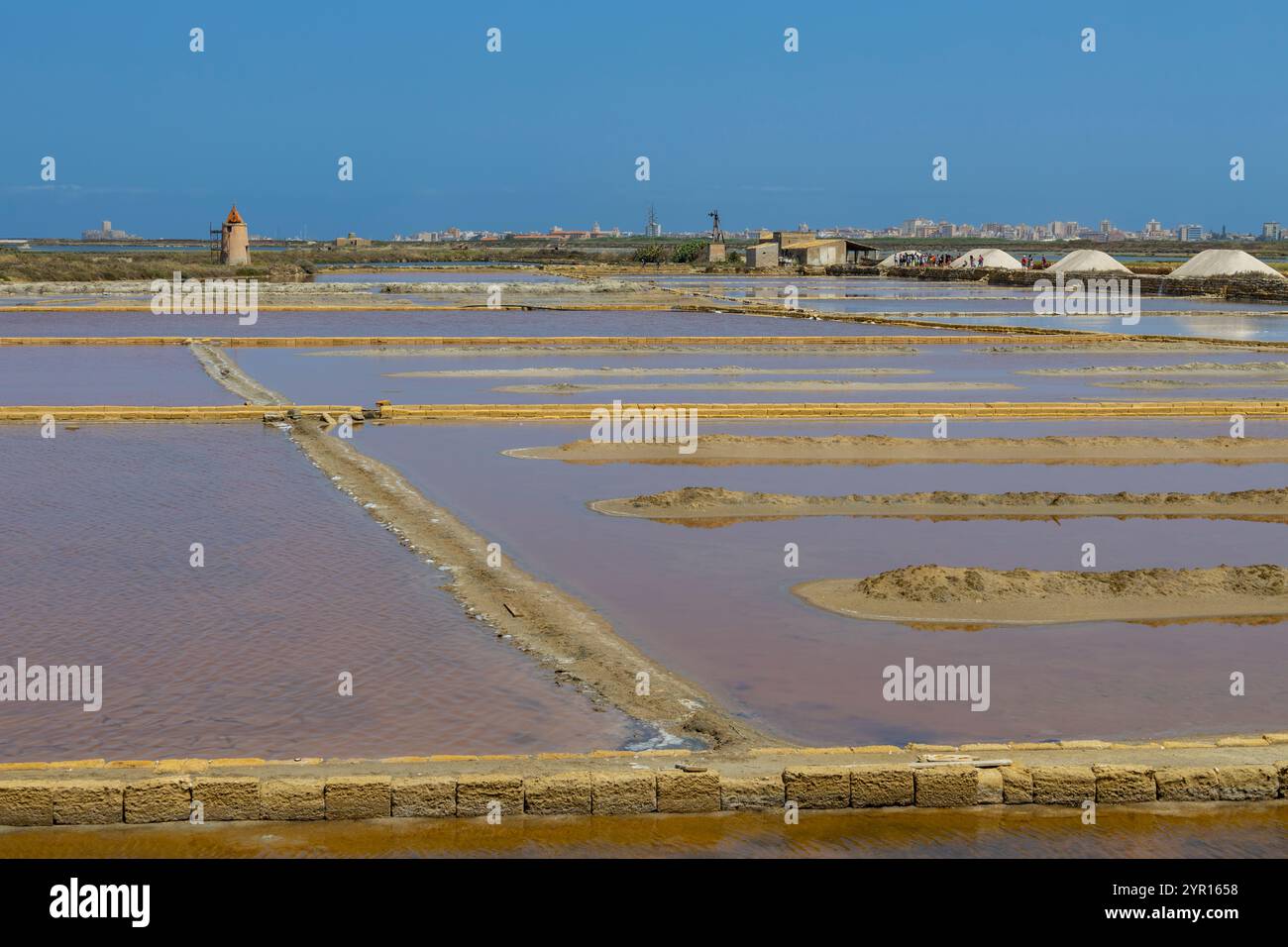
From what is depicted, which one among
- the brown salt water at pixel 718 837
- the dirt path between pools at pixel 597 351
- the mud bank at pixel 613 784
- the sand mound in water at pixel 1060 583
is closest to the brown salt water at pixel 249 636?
the mud bank at pixel 613 784

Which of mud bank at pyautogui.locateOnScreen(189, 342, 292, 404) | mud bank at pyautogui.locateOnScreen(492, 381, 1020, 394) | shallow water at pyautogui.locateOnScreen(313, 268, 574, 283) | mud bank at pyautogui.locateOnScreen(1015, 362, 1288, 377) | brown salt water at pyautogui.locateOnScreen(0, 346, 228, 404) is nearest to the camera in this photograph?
mud bank at pyautogui.locateOnScreen(189, 342, 292, 404)

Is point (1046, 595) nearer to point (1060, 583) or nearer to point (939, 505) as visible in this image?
point (1060, 583)

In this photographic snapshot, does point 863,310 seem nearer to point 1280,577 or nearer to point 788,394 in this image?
point 788,394

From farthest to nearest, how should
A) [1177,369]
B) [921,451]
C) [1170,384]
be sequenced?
[1177,369] < [1170,384] < [921,451]

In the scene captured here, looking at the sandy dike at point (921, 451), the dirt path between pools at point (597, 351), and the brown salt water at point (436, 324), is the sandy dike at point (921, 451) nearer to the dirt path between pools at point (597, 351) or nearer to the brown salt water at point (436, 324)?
the dirt path between pools at point (597, 351)

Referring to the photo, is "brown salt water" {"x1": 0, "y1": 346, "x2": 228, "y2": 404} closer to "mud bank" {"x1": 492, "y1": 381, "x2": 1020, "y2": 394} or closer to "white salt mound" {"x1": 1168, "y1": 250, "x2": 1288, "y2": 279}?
"mud bank" {"x1": 492, "y1": 381, "x2": 1020, "y2": 394}

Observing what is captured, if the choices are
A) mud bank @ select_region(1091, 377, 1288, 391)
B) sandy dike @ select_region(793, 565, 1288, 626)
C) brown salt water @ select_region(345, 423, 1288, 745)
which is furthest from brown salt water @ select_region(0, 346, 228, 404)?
mud bank @ select_region(1091, 377, 1288, 391)

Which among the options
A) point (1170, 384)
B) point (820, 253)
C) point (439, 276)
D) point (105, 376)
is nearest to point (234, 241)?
point (439, 276)
